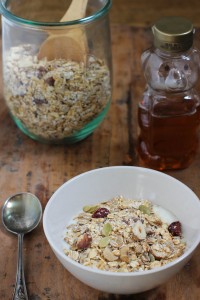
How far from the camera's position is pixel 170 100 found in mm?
977

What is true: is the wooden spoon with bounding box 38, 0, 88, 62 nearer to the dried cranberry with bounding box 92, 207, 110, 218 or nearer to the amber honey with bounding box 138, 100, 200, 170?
the amber honey with bounding box 138, 100, 200, 170

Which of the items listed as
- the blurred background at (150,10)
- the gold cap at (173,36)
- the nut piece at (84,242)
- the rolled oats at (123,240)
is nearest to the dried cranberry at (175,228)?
the rolled oats at (123,240)

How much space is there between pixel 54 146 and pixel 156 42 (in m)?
0.29

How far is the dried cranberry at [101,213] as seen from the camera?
87cm

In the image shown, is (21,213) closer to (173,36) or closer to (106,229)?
(106,229)

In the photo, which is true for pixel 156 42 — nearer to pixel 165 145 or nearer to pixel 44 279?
pixel 165 145

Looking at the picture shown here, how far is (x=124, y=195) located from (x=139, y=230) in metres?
0.13

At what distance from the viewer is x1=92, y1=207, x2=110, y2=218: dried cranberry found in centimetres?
87

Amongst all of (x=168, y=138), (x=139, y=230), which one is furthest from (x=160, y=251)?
(x=168, y=138)

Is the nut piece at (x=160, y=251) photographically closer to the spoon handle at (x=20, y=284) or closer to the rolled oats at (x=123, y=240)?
the rolled oats at (x=123, y=240)

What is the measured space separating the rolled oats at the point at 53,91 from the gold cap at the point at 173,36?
5.7 inches

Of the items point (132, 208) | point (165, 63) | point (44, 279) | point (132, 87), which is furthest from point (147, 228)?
point (132, 87)

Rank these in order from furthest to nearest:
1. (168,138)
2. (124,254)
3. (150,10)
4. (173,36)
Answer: (150,10)
(168,138)
(173,36)
(124,254)

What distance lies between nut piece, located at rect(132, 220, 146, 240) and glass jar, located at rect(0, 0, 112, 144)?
272 millimetres
